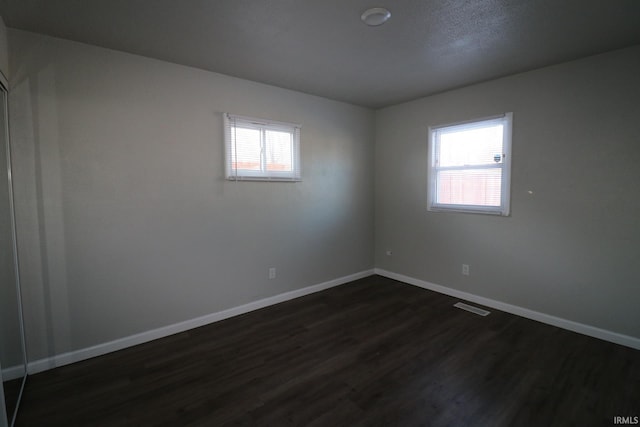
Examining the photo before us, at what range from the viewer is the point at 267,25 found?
2150 mm

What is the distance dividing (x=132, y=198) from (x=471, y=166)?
3689 millimetres

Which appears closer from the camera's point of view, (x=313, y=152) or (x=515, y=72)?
(x=515, y=72)

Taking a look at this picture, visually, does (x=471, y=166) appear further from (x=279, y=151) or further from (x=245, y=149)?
(x=245, y=149)

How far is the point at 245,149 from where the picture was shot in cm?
327

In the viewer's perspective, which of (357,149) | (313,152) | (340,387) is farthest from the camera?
(357,149)

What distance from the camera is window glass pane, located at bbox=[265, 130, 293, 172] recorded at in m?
3.46

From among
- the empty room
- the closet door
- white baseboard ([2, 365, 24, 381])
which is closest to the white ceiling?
the empty room

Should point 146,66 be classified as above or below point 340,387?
above

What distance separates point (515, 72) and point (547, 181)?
1.19 metres

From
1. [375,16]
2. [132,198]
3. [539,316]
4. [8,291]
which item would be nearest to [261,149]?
[132,198]

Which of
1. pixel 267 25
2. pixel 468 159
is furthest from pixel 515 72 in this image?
pixel 267 25

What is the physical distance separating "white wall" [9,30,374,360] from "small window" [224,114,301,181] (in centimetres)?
10

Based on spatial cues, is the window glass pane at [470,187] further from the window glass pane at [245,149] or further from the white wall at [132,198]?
the window glass pane at [245,149]

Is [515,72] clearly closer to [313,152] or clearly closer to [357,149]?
[357,149]
